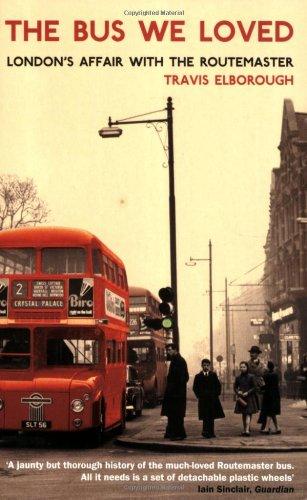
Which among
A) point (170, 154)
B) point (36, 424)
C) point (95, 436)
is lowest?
point (95, 436)

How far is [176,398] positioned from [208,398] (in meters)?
0.85

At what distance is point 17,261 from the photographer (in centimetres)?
1855

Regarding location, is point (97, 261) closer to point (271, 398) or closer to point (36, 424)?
point (36, 424)

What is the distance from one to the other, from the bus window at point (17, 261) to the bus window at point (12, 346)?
1052 millimetres

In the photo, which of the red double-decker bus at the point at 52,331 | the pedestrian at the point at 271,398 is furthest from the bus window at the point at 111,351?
the pedestrian at the point at 271,398

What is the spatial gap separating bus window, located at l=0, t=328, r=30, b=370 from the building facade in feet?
110

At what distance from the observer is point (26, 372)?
59.9ft

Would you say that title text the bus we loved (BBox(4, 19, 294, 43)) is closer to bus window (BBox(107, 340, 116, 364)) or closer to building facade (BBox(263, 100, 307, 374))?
bus window (BBox(107, 340, 116, 364))

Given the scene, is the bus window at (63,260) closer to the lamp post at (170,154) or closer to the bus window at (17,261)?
the bus window at (17,261)

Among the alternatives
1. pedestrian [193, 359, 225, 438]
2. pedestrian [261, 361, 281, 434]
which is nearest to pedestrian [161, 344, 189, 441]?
pedestrian [193, 359, 225, 438]

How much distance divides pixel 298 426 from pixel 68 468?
32.4 feet

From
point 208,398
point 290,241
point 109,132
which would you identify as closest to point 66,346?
point 208,398

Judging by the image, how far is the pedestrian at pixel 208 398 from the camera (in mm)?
19297

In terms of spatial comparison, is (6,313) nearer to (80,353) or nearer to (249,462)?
(80,353)
